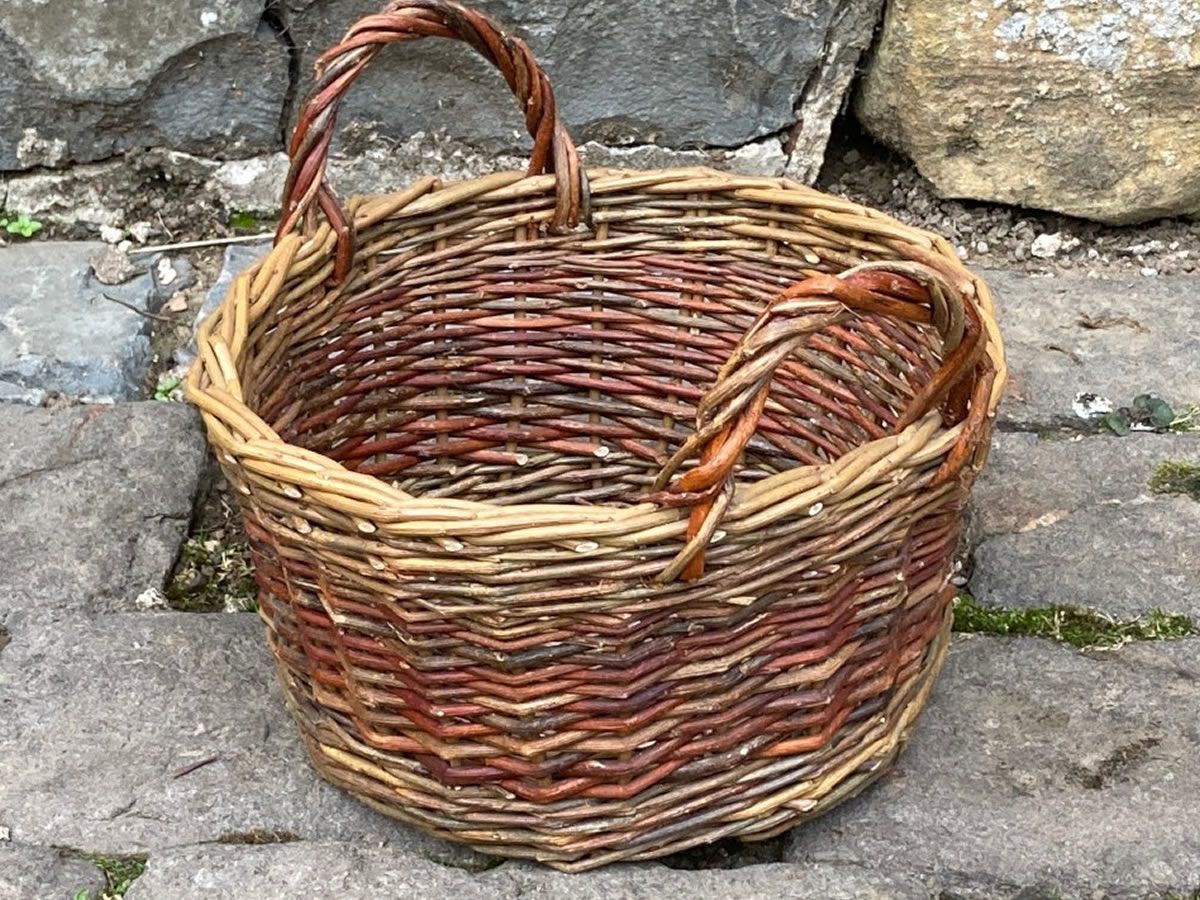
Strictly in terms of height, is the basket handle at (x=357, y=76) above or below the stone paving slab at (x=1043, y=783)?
above

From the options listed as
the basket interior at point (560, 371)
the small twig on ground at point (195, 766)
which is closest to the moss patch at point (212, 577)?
the basket interior at point (560, 371)

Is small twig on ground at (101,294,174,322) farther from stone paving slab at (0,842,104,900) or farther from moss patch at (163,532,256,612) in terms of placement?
stone paving slab at (0,842,104,900)

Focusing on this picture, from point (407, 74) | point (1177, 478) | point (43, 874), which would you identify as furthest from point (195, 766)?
point (1177, 478)

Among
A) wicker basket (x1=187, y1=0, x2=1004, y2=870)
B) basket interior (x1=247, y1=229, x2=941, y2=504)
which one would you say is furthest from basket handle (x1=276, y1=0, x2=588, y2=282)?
basket interior (x1=247, y1=229, x2=941, y2=504)

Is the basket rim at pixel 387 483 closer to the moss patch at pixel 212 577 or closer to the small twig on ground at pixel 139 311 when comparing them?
the moss patch at pixel 212 577

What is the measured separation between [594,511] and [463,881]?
41 centimetres

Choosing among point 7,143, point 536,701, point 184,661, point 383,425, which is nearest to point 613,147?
point 383,425

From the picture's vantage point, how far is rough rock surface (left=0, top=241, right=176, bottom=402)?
206 centimetres

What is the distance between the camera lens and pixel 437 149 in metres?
2.22

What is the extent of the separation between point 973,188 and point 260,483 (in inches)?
53.4

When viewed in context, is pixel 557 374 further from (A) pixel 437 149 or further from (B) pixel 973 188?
(B) pixel 973 188

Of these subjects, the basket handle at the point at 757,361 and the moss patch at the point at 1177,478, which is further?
the moss patch at the point at 1177,478

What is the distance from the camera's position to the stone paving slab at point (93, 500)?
1.74 m

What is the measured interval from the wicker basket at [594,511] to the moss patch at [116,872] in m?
0.19
